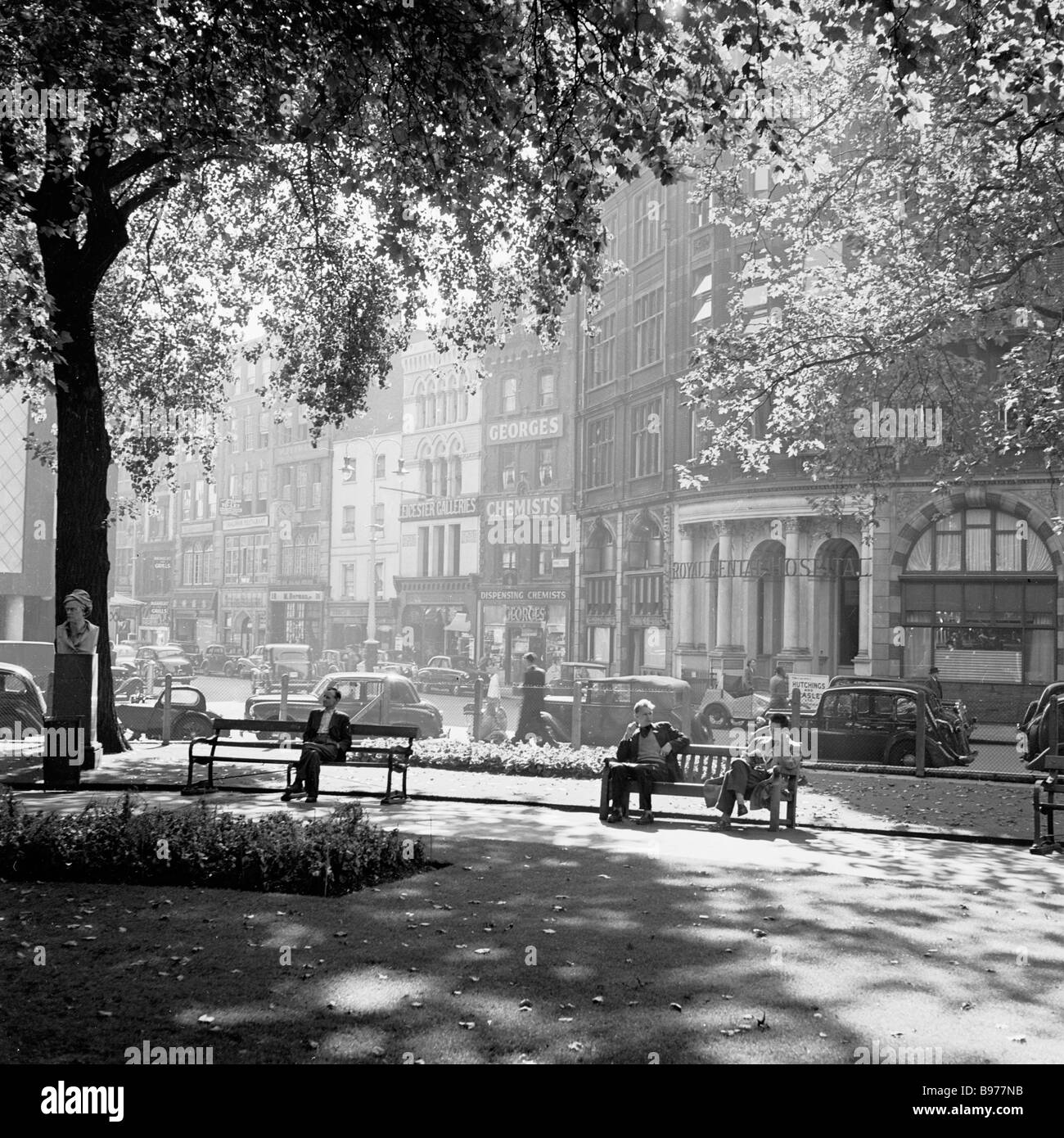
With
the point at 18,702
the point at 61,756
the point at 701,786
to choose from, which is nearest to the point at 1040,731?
the point at 701,786

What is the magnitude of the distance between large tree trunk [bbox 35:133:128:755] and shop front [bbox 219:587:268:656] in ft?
A: 199

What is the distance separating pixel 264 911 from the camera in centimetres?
816

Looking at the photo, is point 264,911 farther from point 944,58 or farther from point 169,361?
point 169,361

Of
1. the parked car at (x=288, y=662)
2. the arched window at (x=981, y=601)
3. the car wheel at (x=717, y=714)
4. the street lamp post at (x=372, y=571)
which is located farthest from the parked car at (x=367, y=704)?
the street lamp post at (x=372, y=571)

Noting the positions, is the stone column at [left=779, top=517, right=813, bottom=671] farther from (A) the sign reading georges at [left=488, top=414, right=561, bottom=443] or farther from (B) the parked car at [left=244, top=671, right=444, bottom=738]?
(A) the sign reading georges at [left=488, top=414, right=561, bottom=443]

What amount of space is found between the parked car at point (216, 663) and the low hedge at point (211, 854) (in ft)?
155

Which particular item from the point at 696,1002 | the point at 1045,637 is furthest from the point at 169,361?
the point at 1045,637

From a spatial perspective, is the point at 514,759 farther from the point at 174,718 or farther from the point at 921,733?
the point at 174,718

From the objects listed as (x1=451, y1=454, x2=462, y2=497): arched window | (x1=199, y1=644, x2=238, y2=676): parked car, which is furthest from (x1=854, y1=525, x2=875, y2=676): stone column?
(x1=451, y1=454, x2=462, y2=497): arched window

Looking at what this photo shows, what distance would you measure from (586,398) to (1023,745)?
33.7m

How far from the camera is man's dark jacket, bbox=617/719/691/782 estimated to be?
14578 mm

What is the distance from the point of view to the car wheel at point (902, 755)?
1986cm

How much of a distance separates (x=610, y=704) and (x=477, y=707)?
2992mm
